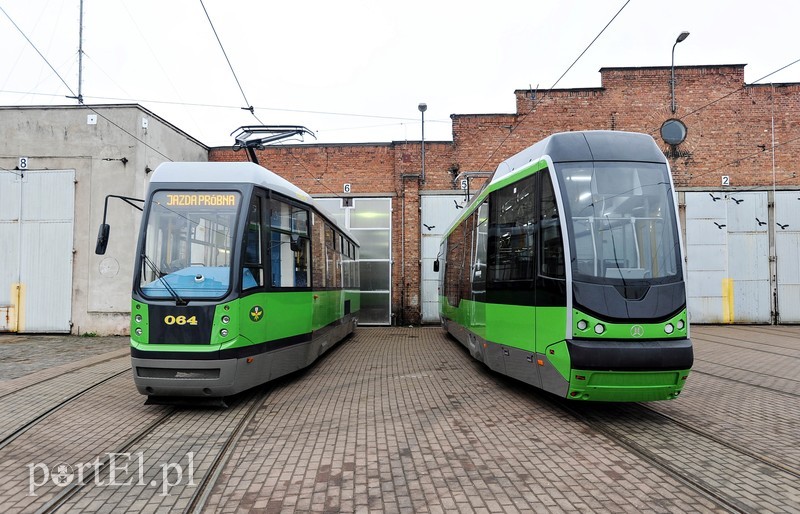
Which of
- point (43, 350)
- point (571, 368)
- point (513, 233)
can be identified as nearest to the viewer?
point (571, 368)

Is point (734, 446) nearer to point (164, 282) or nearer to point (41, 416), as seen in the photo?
point (164, 282)

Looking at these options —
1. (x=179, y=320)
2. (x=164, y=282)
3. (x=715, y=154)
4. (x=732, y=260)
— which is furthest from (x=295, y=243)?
(x=732, y=260)

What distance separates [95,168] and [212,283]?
11506 mm

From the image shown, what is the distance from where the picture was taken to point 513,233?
6.87 m

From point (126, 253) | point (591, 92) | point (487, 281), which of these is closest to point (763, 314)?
point (591, 92)

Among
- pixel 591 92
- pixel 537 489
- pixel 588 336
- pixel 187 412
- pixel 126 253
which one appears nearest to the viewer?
pixel 537 489

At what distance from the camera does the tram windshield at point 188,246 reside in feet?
20.6

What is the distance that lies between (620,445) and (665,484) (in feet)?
3.29

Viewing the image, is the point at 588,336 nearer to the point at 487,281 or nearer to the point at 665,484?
the point at 665,484

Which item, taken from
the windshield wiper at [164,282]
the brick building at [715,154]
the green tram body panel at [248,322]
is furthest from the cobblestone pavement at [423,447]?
the brick building at [715,154]

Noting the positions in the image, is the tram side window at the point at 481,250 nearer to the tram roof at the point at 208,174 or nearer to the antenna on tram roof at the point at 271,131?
the tram roof at the point at 208,174

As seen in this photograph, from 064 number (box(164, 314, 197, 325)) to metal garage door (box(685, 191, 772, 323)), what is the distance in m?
17.7

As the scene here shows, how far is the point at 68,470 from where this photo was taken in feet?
14.3

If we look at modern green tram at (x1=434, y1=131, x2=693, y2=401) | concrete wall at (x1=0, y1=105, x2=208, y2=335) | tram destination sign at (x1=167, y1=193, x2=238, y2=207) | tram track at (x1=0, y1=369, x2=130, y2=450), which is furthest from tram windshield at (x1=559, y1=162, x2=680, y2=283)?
concrete wall at (x1=0, y1=105, x2=208, y2=335)
